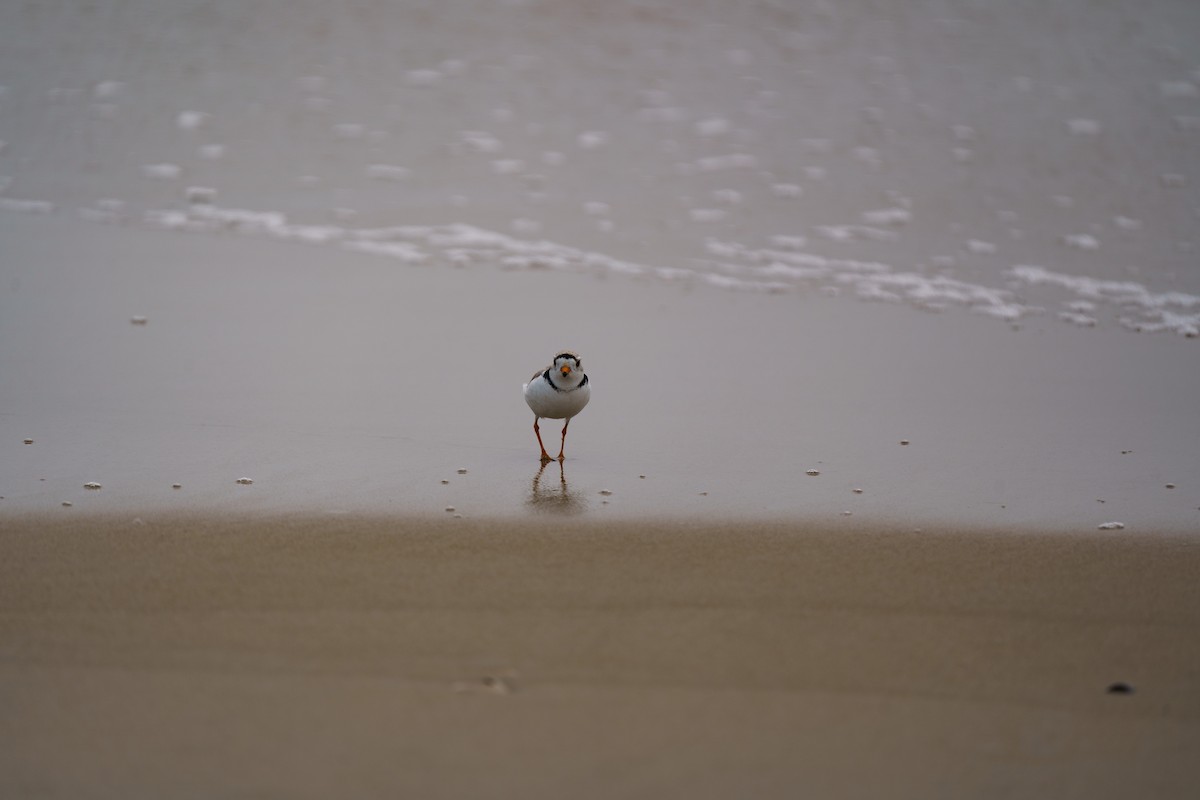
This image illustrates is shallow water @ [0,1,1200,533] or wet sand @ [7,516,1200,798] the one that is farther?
shallow water @ [0,1,1200,533]

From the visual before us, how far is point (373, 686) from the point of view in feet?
9.78

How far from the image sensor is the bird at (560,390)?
5.20 metres

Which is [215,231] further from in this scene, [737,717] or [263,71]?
[737,717]

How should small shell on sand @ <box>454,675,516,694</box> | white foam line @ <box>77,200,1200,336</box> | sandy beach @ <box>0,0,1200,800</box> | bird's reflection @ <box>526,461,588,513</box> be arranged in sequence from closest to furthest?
sandy beach @ <box>0,0,1200,800</box>, small shell on sand @ <box>454,675,516,694</box>, bird's reflection @ <box>526,461,588,513</box>, white foam line @ <box>77,200,1200,336</box>

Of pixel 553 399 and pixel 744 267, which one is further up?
pixel 744 267

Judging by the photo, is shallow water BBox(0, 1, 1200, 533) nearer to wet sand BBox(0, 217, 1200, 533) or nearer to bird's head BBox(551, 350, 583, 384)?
wet sand BBox(0, 217, 1200, 533)

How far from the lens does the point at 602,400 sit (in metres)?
5.87

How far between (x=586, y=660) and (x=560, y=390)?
2.18 meters

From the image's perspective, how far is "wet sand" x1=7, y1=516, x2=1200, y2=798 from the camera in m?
2.68

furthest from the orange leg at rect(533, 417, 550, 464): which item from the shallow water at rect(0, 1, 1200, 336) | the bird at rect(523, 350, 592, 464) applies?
the shallow water at rect(0, 1, 1200, 336)

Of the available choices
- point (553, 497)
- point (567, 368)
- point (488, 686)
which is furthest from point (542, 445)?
point (488, 686)

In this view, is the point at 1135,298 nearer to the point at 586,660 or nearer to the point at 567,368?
the point at 567,368

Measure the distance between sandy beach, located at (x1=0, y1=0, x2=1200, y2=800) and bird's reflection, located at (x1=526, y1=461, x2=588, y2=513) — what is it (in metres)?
0.02

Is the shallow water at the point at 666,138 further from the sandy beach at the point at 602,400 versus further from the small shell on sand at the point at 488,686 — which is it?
the small shell on sand at the point at 488,686
